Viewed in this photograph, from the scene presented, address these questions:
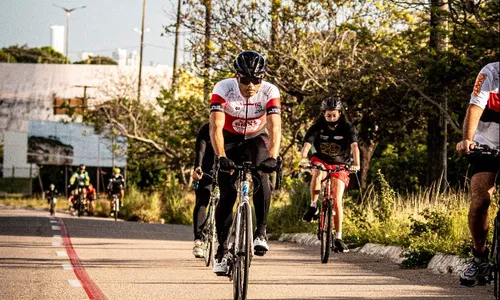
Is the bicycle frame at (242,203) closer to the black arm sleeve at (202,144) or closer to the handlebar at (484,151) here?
the handlebar at (484,151)

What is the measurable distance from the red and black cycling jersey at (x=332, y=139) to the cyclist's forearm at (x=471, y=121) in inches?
239

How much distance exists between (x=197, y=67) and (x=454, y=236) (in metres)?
14.9

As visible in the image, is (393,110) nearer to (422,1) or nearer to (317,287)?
(422,1)

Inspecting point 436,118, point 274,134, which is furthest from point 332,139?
point 436,118

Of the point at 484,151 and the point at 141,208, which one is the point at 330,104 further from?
the point at 141,208

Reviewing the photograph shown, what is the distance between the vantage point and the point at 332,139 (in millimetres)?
14289

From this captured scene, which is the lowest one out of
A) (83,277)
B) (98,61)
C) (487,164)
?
(83,277)

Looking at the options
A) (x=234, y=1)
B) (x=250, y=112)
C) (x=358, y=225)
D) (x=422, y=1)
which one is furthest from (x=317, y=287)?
(x=234, y=1)

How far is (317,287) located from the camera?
1075 centimetres

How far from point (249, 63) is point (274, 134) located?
0.68 meters

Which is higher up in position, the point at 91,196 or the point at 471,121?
the point at 471,121

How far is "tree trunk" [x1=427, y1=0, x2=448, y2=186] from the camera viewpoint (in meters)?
20.5

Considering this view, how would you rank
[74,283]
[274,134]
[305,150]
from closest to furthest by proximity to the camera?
1. [274,134]
2. [74,283]
3. [305,150]

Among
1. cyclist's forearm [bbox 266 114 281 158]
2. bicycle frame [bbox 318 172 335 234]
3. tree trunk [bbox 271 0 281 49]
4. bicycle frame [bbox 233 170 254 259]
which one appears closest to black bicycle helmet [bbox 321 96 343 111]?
bicycle frame [bbox 318 172 335 234]
